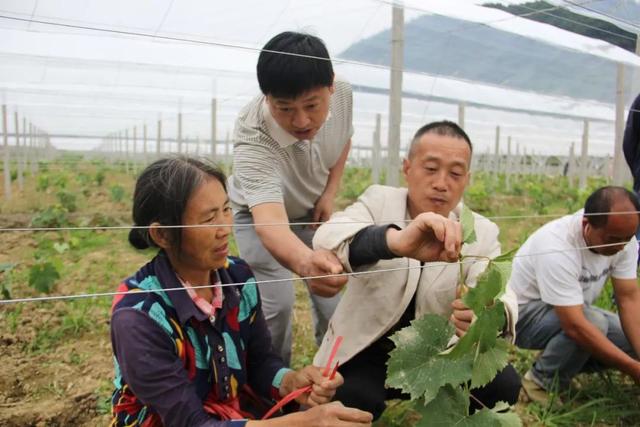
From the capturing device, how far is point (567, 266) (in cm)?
184

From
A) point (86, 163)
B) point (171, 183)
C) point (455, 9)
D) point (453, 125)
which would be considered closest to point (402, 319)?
point (453, 125)

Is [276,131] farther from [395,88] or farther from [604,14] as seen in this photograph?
[604,14]

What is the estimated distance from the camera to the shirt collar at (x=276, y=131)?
1.38m

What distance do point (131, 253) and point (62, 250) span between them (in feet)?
1.51

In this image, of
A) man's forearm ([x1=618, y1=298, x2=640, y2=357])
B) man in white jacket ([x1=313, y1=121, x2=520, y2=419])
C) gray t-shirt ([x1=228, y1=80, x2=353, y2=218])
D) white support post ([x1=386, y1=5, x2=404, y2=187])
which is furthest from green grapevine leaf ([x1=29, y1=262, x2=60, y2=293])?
man's forearm ([x1=618, y1=298, x2=640, y2=357])

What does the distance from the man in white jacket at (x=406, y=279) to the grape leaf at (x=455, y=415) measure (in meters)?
0.23

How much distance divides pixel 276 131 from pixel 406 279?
507 millimetres

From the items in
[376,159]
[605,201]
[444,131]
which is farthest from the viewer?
[376,159]

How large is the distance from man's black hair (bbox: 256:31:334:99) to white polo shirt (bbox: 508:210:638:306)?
3.39ft

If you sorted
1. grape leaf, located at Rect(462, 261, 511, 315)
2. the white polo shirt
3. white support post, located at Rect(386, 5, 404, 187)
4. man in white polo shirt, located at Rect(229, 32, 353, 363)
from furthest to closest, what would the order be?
1. the white polo shirt
2. white support post, located at Rect(386, 5, 404, 187)
3. man in white polo shirt, located at Rect(229, 32, 353, 363)
4. grape leaf, located at Rect(462, 261, 511, 315)

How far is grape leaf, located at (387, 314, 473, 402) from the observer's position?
3.17 feet

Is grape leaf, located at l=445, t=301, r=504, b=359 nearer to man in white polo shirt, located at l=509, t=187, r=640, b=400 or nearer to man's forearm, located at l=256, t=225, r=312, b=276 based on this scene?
man's forearm, located at l=256, t=225, r=312, b=276

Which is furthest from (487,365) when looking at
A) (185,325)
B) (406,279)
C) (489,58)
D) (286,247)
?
(489,58)

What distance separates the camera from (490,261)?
1005 millimetres
